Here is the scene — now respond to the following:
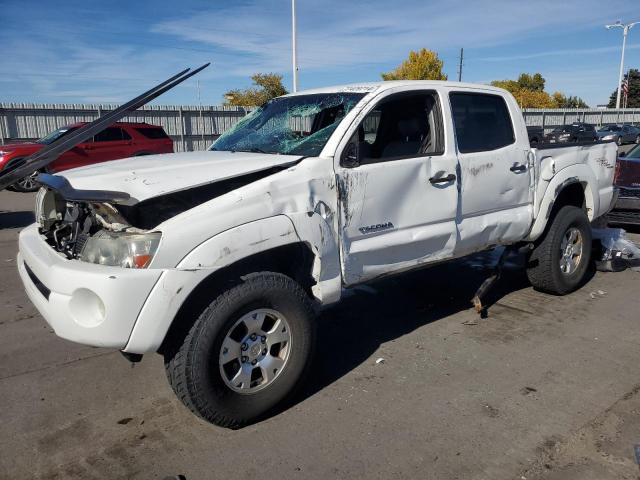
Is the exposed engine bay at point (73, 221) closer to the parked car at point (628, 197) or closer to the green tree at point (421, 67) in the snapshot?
the parked car at point (628, 197)

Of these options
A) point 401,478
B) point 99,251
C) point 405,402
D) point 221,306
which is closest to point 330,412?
point 405,402

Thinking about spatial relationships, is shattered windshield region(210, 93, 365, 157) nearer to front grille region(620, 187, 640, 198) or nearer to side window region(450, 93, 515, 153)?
side window region(450, 93, 515, 153)

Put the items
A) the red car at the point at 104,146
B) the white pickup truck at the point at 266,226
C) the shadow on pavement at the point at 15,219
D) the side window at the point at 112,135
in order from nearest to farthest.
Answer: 1. the white pickup truck at the point at 266,226
2. the shadow on pavement at the point at 15,219
3. the red car at the point at 104,146
4. the side window at the point at 112,135

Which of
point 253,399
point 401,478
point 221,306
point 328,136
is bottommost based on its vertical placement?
point 401,478

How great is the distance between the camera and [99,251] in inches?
114

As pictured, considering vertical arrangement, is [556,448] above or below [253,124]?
below

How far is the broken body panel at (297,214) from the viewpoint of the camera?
275cm

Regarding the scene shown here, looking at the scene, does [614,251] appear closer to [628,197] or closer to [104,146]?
[628,197]

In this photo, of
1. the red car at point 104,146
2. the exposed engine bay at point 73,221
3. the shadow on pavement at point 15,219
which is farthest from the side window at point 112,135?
the exposed engine bay at point 73,221

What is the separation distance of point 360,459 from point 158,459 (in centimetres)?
104

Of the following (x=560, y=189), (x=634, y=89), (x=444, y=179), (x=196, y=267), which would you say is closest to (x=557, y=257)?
(x=560, y=189)

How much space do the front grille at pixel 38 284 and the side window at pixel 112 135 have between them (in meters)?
12.1

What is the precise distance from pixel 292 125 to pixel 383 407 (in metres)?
2.10

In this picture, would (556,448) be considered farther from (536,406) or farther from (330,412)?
(330,412)
